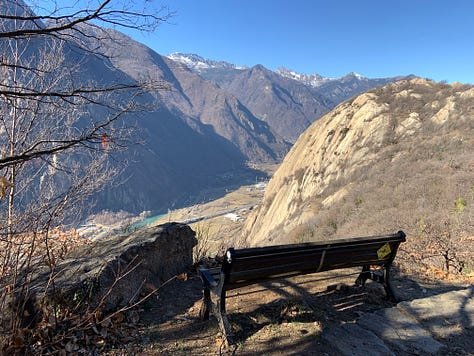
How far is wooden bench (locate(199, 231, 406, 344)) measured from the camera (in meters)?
3.33

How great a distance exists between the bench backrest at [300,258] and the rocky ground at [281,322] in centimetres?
49

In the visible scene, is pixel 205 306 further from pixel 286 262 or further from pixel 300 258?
pixel 300 258

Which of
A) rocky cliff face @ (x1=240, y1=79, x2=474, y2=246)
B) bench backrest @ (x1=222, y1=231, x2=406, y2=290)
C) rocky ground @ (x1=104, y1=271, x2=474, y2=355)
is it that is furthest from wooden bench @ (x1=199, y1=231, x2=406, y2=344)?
rocky cliff face @ (x1=240, y1=79, x2=474, y2=246)

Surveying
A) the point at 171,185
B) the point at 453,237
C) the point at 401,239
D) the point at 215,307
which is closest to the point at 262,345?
the point at 215,307

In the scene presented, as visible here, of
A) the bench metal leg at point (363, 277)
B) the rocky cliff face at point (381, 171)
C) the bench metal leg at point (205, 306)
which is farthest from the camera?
the rocky cliff face at point (381, 171)

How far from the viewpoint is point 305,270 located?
153 inches

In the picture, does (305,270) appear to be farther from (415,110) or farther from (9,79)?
(415,110)

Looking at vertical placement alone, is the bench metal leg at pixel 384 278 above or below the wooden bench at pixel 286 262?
below

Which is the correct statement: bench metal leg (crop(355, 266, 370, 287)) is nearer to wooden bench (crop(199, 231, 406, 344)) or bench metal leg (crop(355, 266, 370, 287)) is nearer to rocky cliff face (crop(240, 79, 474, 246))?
wooden bench (crop(199, 231, 406, 344))

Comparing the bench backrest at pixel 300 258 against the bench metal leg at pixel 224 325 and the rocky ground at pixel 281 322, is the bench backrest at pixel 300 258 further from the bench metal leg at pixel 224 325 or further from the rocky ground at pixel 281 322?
the rocky ground at pixel 281 322

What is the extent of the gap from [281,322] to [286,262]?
0.63 metres

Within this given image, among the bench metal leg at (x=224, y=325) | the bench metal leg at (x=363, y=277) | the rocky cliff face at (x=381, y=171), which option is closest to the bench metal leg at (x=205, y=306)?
the bench metal leg at (x=224, y=325)

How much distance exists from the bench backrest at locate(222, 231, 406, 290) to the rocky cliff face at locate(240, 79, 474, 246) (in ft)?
17.0

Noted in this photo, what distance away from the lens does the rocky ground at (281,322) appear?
3169 mm
